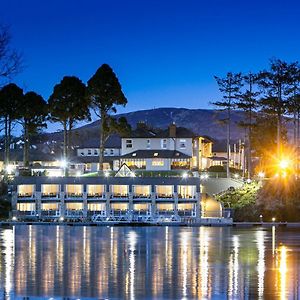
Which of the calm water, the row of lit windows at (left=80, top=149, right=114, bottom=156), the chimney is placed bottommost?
the calm water

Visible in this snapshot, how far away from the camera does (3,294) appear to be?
2677 centimetres

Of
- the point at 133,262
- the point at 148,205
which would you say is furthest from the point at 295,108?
the point at 133,262

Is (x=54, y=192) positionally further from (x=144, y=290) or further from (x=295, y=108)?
(x=144, y=290)

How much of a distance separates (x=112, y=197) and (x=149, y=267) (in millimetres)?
49501

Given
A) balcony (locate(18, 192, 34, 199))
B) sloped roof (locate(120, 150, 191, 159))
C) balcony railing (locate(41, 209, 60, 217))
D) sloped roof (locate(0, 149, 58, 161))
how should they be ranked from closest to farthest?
1. balcony (locate(18, 192, 34, 199))
2. balcony railing (locate(41, 209, 60, 217))
3. sloped roof (locate(120, 150, 191, 159))
4. sloped roof (locate(0, 149, 58, 161))

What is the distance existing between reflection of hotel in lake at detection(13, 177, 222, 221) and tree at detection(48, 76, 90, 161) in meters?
5.09

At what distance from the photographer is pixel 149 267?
36500mm

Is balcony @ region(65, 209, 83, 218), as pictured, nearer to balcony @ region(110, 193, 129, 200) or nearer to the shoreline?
balcony @ region(110, 193, 129, 200)

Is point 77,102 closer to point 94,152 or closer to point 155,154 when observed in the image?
point 155,154

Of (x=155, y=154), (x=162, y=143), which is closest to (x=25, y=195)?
(x=155, y=154)

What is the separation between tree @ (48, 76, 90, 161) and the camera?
88.8 m

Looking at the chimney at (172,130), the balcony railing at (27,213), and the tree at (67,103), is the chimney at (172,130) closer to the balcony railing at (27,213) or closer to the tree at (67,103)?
the tree at (67,103)

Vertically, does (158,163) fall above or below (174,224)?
above

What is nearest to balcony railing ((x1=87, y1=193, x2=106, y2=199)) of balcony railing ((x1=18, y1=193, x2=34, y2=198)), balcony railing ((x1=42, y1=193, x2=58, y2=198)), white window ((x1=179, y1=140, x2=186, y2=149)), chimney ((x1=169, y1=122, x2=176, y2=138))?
balcony railing ((x1=42, y1=193, x2=58, y2=198))
